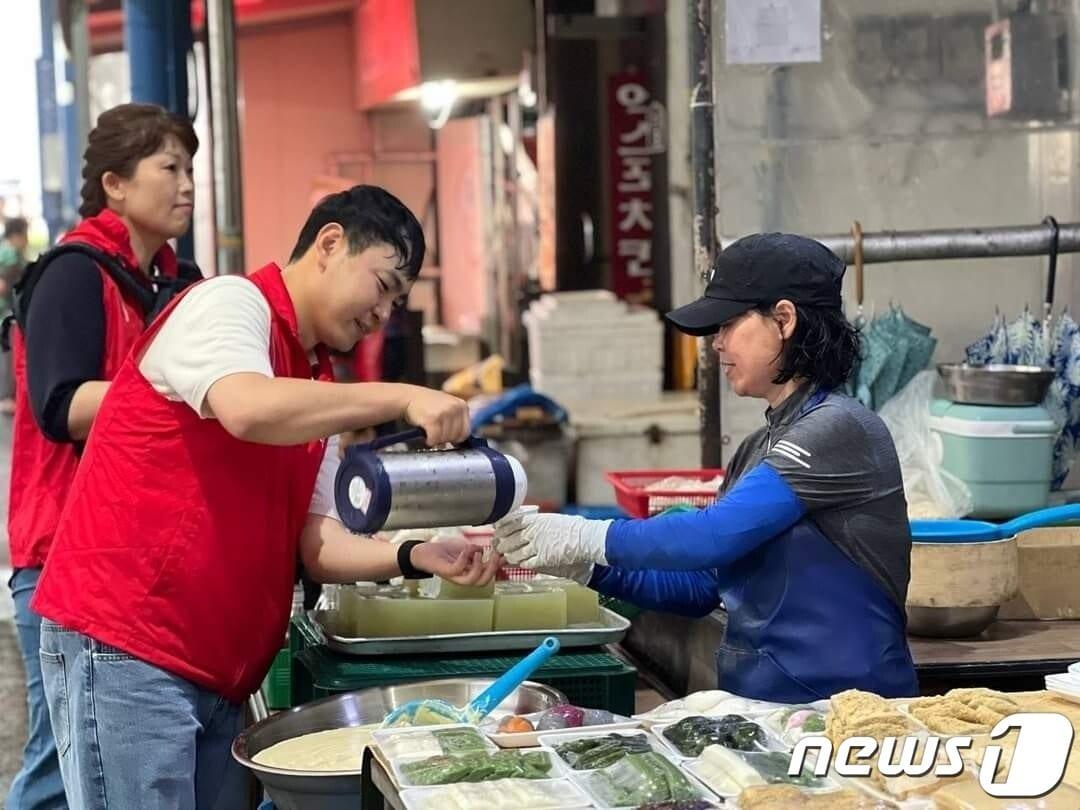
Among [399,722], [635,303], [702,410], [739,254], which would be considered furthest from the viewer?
[635,303]

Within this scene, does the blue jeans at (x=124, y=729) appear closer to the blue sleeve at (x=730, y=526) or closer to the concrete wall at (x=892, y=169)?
the blue sleeve at (x=730, y=526)

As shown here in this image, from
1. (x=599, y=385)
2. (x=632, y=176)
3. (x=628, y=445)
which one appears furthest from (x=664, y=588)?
(x=632, y=176)

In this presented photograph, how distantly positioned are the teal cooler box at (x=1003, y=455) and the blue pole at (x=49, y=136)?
1498 centimetres

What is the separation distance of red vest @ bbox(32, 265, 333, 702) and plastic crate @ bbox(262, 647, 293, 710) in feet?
3.02

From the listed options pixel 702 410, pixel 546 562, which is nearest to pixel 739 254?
pixel 546 562

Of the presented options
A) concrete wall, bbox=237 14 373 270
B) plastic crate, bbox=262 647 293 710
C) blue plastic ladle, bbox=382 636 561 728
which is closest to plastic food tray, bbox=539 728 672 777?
blue plastic ladle, bbox=382 636 561 728

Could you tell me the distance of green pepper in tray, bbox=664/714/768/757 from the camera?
2555 millimetres

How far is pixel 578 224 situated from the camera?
978 centimetres

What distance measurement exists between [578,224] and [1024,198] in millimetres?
4839

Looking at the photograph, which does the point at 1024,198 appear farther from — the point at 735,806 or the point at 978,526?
the point at 735,806

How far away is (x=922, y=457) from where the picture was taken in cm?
449

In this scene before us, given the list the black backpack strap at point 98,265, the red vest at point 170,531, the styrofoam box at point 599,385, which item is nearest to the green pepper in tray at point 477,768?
the red vest at point 170,531

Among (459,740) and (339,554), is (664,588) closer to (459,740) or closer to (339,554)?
Result: (339,554)

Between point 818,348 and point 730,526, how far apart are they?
386 mm
